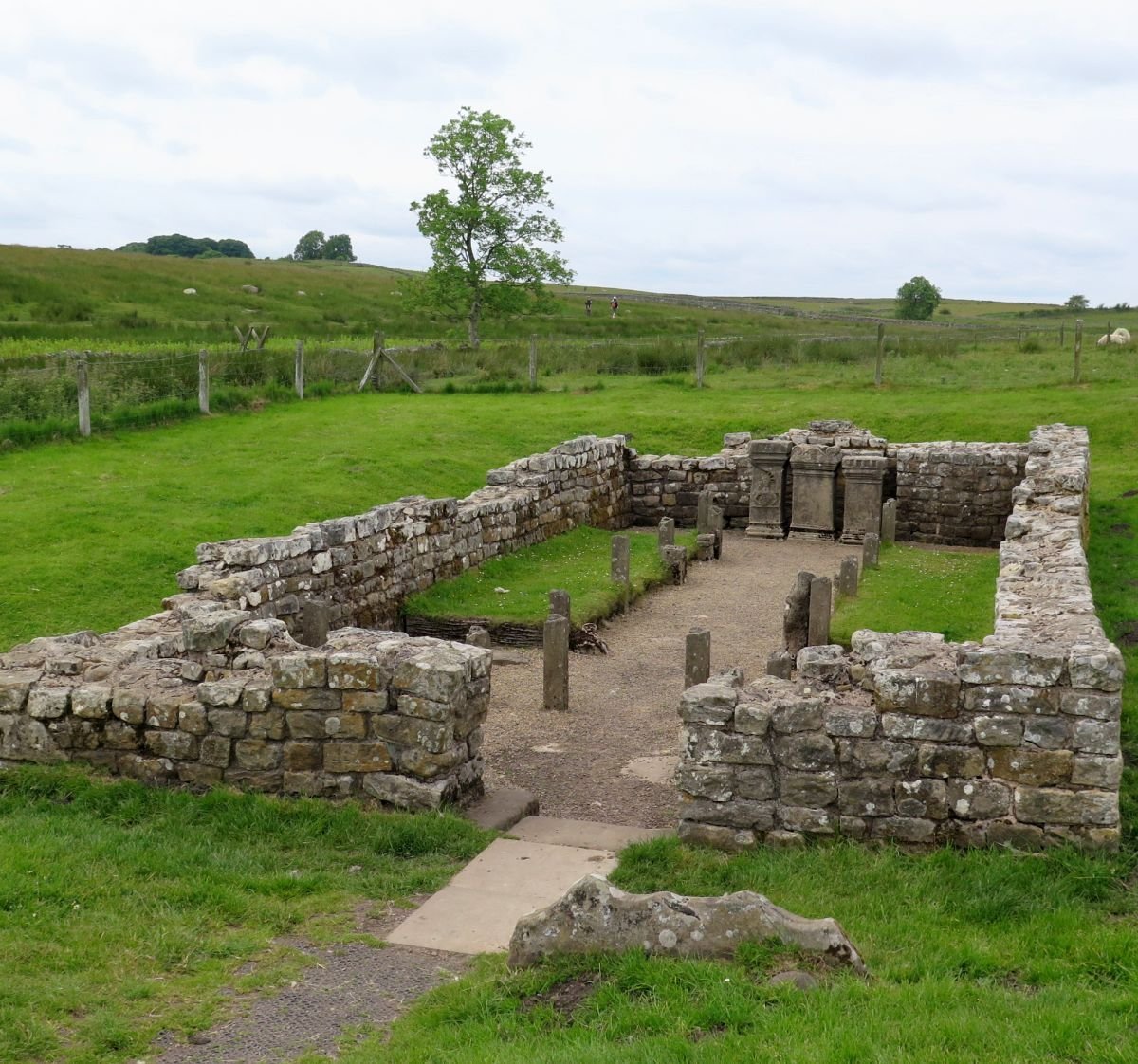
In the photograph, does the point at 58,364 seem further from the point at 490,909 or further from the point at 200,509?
the point at 490,909

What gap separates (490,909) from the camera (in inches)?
292

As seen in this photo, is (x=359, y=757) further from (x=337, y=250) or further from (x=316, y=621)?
(x=337, y=250)

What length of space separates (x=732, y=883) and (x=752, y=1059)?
2646mm

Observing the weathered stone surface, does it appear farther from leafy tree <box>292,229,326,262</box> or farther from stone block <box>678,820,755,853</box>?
leafy tree <box>292,229,326,262</box>

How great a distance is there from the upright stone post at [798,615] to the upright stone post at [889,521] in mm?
7043

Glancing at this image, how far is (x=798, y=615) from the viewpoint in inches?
598

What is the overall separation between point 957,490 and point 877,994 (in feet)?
59.8

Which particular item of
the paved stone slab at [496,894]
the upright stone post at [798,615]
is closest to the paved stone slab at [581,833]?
the paved stone slab at [496,894]

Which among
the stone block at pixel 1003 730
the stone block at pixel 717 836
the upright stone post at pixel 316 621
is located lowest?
the stone block at pixel 717 836

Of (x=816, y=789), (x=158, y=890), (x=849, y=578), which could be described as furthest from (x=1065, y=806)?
(x=849, y=578)

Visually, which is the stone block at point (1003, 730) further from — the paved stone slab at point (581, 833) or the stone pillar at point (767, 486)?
the stone pillar at point (767, 486)

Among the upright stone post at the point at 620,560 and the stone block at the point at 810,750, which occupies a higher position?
the stone block at the point at 810,750

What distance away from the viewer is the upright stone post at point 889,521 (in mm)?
21719

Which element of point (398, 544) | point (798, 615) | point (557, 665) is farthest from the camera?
point (398, 544)
